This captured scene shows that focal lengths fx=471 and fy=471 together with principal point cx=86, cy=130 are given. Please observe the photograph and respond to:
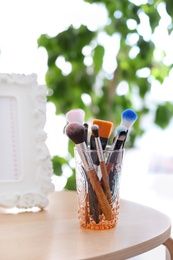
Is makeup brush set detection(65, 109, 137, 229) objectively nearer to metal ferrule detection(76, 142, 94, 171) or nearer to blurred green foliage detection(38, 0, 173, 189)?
metal ferrule detection(76, 142, 94, 171)

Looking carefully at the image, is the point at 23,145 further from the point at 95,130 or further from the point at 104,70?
the point at 104,70

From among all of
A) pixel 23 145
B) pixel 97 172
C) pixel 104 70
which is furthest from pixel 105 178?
pixel 104 70

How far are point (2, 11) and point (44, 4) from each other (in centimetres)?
14

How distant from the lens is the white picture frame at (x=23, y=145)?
3.15 ft

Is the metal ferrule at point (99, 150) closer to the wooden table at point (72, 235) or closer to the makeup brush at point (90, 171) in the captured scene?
the makeup brush at point (90, 171)

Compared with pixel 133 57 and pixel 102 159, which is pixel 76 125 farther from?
pixel 133 57

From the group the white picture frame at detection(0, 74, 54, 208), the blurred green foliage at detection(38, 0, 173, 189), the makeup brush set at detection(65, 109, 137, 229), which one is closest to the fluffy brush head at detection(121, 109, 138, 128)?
the makeup brush set at detection(65, 109, 137, 229)

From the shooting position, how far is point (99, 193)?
80cm

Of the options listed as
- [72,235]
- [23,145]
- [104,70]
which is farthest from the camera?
[104,70]

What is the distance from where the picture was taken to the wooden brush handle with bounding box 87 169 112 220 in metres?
0.80

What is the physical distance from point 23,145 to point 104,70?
2.40 feet

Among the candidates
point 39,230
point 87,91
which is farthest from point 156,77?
point 39,230

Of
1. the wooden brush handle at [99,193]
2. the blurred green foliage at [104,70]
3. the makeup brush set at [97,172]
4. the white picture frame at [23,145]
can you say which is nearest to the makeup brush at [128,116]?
the makeup brush set at [97,172]

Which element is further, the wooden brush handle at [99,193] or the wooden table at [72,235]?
the wooden brush handle at [99,193]
